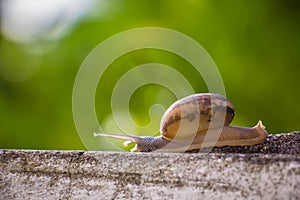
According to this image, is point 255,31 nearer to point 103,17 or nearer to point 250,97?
point 250,97

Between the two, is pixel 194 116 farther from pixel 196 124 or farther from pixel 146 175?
pixel 146 175

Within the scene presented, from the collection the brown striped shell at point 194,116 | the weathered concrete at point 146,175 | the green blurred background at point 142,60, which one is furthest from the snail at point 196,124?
the green blurred background at point 142,60

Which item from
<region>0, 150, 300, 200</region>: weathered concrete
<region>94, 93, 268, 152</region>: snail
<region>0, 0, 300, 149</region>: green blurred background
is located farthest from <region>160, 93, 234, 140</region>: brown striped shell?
<region>0, 0, 300, 149</region>: green blurred background

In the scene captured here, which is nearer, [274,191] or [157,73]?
[274,191]

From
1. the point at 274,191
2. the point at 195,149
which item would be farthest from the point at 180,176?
the point at 195,149

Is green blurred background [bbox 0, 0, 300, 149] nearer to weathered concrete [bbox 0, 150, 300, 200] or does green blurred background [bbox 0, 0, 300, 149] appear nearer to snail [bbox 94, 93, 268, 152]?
snail [bbox 94, 93, 268, 152]

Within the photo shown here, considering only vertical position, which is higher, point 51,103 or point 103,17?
point 103,17

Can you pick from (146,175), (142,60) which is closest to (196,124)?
(146,175)
